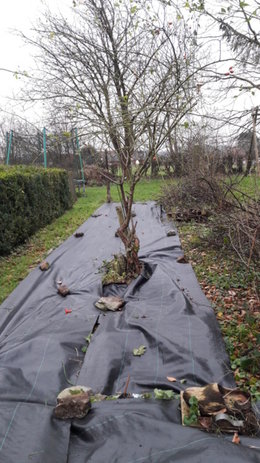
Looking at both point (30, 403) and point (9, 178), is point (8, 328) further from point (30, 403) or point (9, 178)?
point (9, 178)

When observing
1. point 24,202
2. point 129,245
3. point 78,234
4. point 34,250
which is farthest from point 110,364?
point 24,202

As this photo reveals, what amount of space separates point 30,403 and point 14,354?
2.22 feet

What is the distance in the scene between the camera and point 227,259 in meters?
4.55

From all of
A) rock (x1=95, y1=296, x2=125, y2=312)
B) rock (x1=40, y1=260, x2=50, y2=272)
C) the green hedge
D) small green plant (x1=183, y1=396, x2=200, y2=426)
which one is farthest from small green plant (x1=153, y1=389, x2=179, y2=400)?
the green hedge

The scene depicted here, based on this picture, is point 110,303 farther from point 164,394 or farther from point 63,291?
point 164,394

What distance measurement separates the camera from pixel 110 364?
238cm

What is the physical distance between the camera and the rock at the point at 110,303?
10.6ft

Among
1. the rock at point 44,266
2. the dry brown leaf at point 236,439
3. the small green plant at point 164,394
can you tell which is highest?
the rock at point 44,266

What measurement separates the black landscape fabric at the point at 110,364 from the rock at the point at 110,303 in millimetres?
78

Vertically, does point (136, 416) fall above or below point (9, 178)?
below

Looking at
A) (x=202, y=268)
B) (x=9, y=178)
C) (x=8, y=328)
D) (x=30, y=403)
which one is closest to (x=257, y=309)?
(x=202, y=268)

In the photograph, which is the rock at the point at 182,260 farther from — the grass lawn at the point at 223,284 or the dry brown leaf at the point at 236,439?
the dry brown leaf at the point at 236,439

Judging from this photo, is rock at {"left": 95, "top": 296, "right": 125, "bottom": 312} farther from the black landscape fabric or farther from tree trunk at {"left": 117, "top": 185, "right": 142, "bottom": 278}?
tree trunk at {"left": 117, "top": 185, "right": 142, "bottom": 278}

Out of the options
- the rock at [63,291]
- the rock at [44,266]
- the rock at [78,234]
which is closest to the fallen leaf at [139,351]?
the rock at [63,291]
